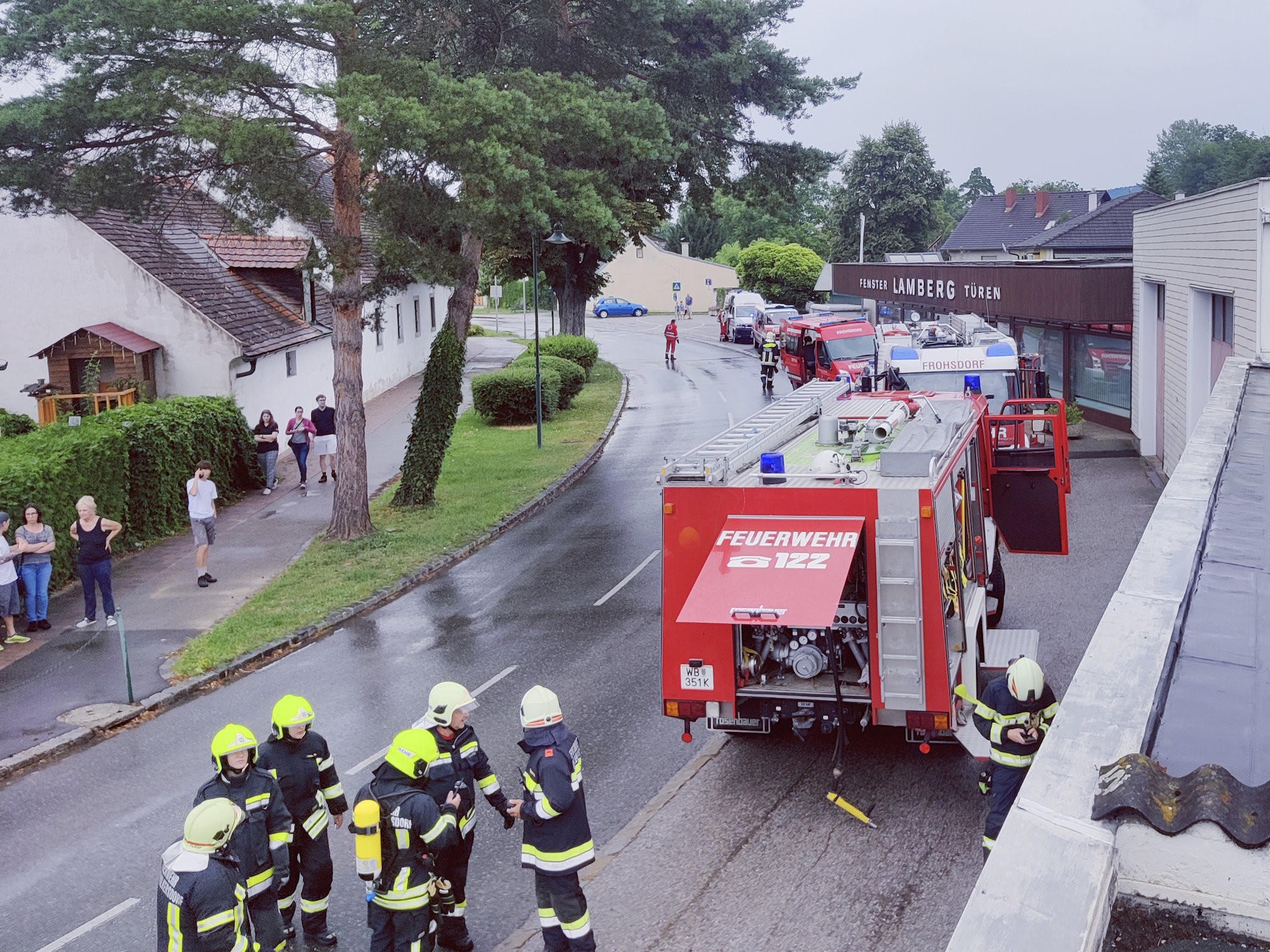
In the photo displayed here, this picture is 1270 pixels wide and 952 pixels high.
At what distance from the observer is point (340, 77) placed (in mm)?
18016

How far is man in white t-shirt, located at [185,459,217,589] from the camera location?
17.9 m

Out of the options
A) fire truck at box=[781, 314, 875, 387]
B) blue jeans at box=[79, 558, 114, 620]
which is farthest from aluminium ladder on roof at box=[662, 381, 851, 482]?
fire truck at box=[781, 314, 875, 387]

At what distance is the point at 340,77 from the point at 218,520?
8.78 meters

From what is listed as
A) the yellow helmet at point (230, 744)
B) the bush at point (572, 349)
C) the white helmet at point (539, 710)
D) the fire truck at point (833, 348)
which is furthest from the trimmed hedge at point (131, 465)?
the bush at point (572, 349)

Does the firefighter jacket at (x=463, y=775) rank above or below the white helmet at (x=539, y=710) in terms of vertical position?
below

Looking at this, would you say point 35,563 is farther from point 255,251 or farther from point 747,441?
point 255,251

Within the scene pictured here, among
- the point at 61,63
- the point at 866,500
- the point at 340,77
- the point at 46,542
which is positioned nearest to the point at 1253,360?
the point at 866,500

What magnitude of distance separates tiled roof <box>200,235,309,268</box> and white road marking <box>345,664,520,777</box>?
1884cm

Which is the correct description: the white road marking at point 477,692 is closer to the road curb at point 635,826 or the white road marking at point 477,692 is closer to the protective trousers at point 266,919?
the road curb at point 635,826

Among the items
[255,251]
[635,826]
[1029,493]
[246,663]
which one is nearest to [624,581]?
[246,663]

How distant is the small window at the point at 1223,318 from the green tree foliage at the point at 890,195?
58.3 meters

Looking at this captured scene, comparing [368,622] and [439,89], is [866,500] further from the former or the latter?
[439,89]

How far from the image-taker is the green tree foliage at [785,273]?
73938 millimetres

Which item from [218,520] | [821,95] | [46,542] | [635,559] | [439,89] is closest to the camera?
[46,542]
